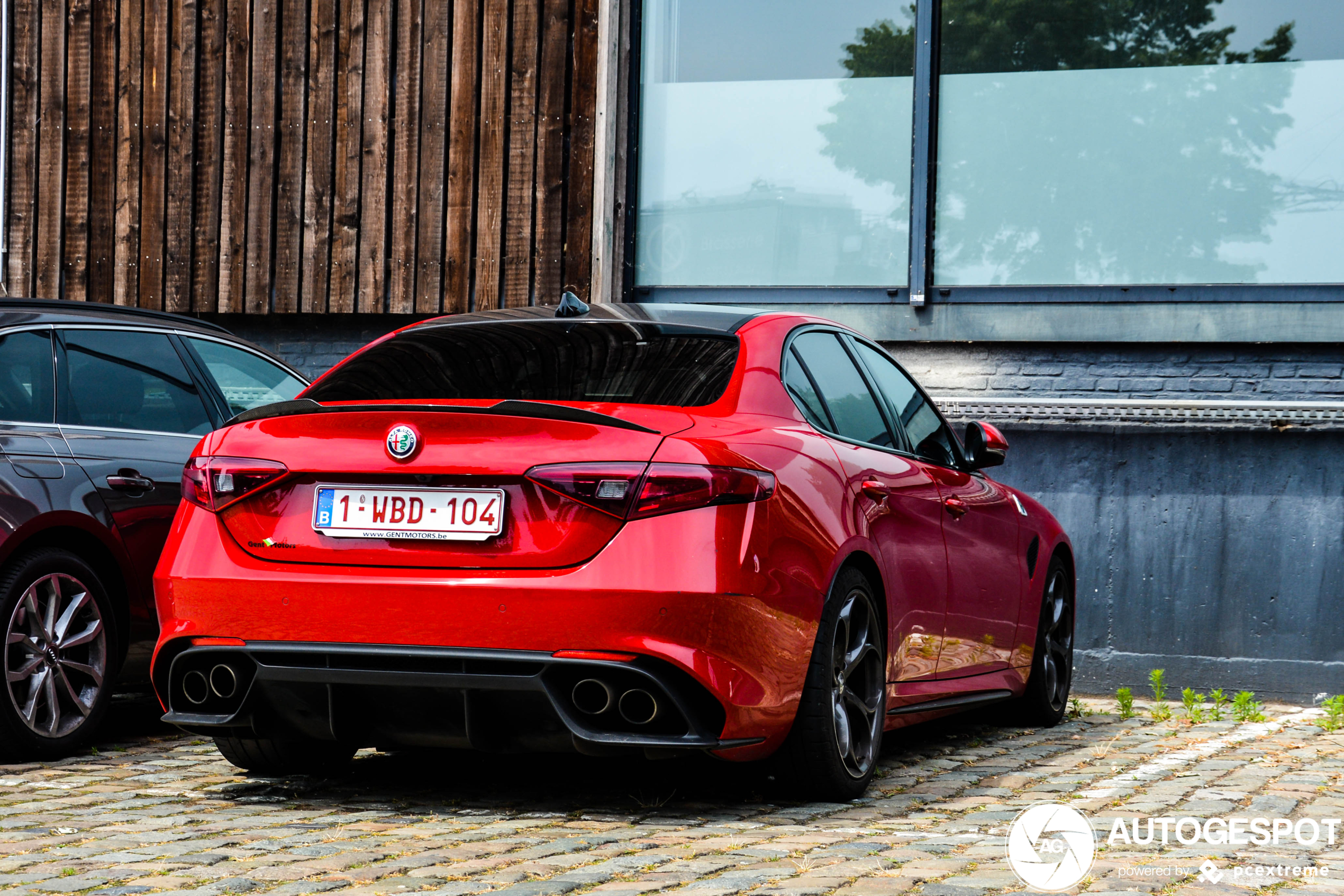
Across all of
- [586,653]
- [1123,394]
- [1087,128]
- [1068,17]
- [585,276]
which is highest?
[1068,17]

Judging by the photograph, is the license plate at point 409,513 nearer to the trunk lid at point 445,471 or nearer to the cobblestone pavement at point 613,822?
the trunk lid at point 445,471

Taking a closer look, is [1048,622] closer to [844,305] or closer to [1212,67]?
[844,305]

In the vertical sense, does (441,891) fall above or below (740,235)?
below

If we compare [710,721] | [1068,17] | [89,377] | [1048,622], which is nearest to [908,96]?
[1068,17]

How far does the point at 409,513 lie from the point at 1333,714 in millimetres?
5103

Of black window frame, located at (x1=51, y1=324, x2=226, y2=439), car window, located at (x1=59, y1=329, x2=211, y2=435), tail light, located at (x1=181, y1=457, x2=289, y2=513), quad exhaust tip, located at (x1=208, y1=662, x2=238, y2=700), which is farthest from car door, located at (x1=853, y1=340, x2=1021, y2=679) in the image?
car window, located at (x1=59, y1=329, x2=211, y2=435)

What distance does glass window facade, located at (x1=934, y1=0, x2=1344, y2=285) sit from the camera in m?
8.47

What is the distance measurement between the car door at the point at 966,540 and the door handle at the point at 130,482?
2.63 meters

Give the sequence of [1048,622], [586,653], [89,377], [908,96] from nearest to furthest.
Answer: [586,653]
[89,377]
[1048,622]
[908,96]

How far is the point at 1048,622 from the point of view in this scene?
692 centimetres

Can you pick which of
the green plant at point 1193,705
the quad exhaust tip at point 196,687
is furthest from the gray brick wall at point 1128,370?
the quad exhaust tip at point 196,687

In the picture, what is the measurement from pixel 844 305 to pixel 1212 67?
2.38 meters

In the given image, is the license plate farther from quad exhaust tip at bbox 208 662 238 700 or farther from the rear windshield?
quad exhaust tip at bbox 208 662 238 700

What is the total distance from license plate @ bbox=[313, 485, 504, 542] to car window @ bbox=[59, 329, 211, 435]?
185cm
